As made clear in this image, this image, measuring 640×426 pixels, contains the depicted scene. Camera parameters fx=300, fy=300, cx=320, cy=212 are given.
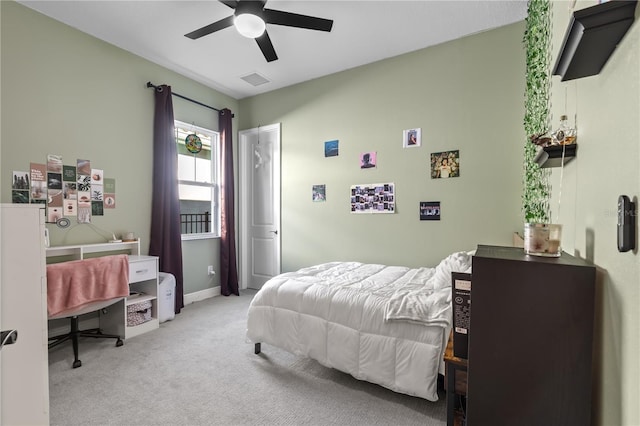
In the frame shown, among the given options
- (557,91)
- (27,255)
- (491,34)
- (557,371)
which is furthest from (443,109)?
(27,255)

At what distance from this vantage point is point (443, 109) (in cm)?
329

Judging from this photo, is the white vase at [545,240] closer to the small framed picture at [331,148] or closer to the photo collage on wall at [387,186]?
the photo collage on wall at [387,186]

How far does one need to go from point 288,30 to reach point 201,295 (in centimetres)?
354

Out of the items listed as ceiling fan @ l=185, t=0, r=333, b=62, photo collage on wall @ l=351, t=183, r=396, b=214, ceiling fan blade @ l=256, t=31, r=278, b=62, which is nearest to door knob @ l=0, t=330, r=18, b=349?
ceiling fan @ l=185, t=0, r=333, b=62

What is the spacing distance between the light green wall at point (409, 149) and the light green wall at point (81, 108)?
5.35ft

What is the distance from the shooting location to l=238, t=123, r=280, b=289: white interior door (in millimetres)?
4582

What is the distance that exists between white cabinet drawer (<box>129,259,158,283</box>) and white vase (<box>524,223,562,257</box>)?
3.30 m

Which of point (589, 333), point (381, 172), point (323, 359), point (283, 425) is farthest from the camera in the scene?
point (381, 172)

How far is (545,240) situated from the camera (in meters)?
1.02

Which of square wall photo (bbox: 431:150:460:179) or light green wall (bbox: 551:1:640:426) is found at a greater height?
square wall photo (bbox: 431:150:460:179)

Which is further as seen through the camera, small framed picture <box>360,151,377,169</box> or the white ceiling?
small framed picture <box>360,151,377,169</box>

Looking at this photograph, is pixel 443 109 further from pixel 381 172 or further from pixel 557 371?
pixel 557 371

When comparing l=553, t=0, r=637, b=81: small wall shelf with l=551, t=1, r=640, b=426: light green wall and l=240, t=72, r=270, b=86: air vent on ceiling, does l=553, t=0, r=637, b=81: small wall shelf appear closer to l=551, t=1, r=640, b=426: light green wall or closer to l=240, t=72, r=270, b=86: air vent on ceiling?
l=551, t=1, r=640, b=426: light green wall

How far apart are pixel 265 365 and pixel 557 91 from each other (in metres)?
2.67
